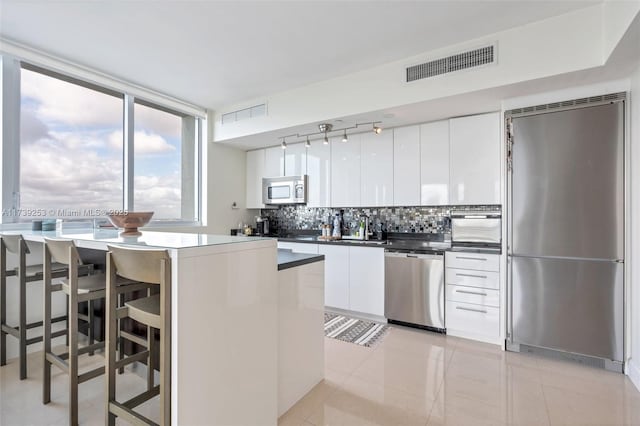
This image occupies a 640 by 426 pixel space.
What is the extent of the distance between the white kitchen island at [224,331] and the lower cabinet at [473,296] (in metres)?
1.95

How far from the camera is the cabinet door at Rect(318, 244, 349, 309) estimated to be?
3573 mm

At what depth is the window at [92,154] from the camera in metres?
2.69

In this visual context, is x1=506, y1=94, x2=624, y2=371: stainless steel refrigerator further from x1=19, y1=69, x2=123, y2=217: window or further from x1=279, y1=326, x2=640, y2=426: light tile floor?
x1=19, y1=69, x2=123, y2=217: window

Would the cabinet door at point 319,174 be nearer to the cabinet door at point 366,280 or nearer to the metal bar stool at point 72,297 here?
the cabinet door at point 366,280

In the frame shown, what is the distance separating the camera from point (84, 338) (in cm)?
263

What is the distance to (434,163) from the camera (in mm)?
3287

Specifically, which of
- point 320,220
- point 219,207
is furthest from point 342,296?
point 219,207

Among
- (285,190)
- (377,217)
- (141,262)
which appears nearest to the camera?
(141,262)

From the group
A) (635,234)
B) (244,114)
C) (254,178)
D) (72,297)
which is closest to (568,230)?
(635,234)

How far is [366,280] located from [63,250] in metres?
2.70

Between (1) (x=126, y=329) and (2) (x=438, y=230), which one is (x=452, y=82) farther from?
(1) (x=126, y=329)

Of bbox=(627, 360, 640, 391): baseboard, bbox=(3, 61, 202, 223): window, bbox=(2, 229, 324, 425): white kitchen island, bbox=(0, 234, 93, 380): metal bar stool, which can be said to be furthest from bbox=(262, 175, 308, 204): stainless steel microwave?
bbox=(627, 360, 640, 391): baseboard

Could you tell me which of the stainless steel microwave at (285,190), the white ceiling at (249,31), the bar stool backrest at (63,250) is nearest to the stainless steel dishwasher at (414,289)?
the stainless steel microwave at (285,190)

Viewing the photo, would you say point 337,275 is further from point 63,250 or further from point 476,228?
point 63,250
